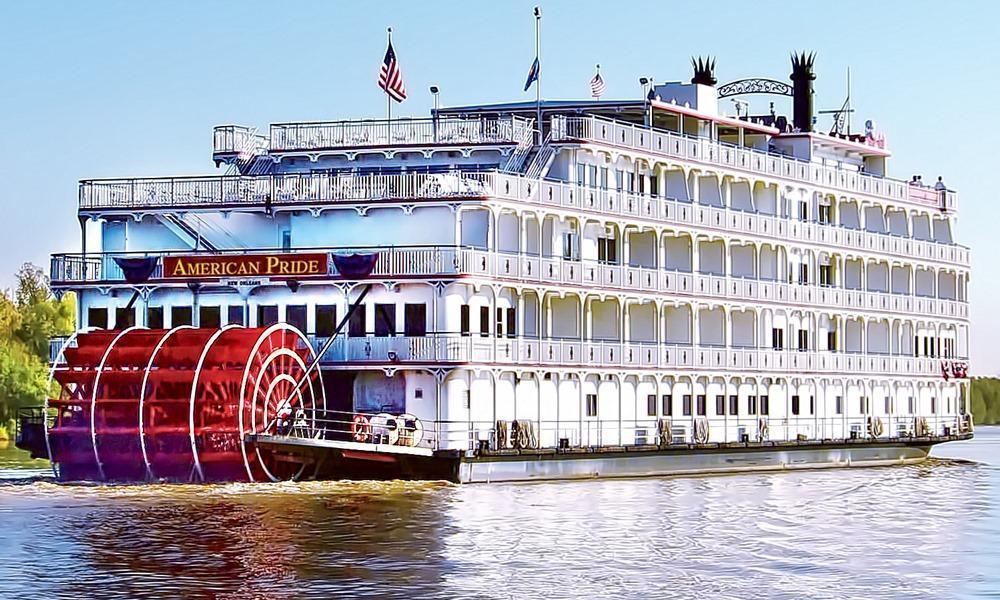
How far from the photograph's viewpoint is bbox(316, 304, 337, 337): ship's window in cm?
4444

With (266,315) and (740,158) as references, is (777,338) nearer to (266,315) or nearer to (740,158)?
(740,158)

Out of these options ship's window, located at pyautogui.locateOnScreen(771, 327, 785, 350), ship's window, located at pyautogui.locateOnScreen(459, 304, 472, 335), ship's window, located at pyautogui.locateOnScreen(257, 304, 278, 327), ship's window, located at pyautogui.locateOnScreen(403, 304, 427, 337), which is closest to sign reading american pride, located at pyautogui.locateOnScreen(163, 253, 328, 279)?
ship's window, located at pyautogui.locateOnScreen(257, 304, 278, 327)

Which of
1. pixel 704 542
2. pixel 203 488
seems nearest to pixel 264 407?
pixel 203 488

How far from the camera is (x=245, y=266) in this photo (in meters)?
44.3

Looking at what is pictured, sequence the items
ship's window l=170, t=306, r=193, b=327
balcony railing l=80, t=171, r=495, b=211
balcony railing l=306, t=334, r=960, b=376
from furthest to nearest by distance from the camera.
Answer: ship's window l=170, t=306, r=193, b=327 < balcony railing l=80, t=171, r=495, b=211 < balcony railing l=306, t=334, r=960, b=376

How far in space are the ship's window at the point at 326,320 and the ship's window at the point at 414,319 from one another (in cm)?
160

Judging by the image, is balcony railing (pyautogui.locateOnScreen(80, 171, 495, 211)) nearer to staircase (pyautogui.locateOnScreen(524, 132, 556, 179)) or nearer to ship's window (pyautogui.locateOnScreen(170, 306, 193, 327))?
staircase (pyautogui.locateOnScreen(524, 132, 556, 179))

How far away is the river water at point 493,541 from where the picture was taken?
29.4 meters

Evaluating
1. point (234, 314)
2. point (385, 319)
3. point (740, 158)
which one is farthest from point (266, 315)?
point (740, 158)

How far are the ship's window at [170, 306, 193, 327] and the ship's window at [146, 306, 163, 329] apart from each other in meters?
0.32

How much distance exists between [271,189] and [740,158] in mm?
13278

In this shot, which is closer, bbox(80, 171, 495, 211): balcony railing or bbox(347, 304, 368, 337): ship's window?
bbox(80, 171, 495, 211): balcony railing

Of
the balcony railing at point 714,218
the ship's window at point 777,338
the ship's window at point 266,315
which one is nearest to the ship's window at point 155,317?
the ship's window at point 266,315

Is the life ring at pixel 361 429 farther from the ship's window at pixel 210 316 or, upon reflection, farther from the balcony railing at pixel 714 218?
the balcony railing at pixel 714 218
